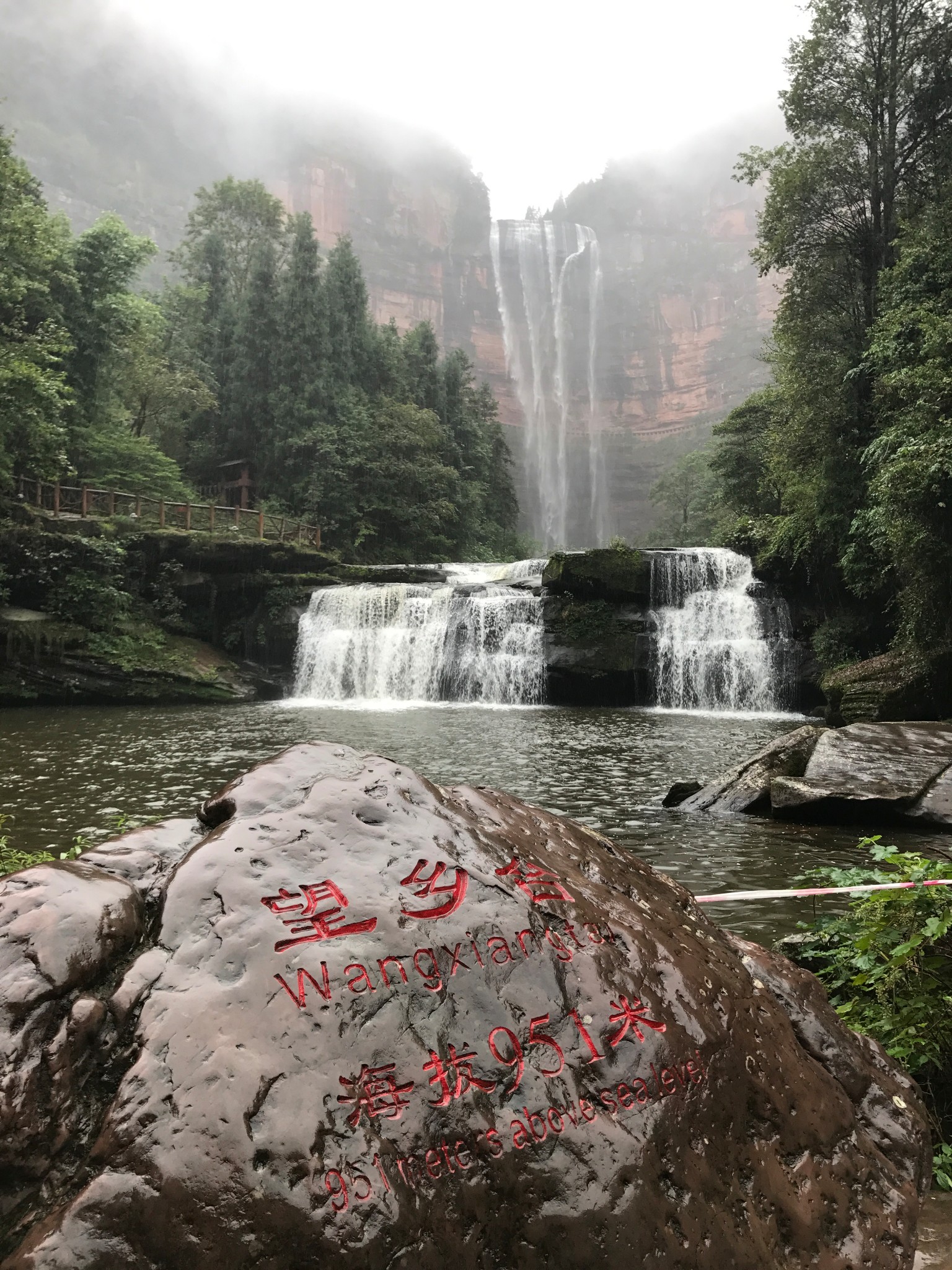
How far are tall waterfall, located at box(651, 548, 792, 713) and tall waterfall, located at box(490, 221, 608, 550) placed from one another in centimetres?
4876

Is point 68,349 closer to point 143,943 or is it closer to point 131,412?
point 131,412

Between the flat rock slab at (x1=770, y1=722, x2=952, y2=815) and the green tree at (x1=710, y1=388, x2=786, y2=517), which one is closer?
the flat rock slab at (x1=770, y1=722, x2=952, y2=815)

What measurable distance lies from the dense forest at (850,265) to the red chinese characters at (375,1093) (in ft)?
46.8

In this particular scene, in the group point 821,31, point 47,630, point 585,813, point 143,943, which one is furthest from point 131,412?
point 143,943

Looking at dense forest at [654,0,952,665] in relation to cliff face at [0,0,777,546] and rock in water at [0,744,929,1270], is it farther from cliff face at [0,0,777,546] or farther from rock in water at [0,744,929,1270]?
cliff face at [0,0,777,546]

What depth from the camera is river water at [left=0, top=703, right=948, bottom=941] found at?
595 centimetres

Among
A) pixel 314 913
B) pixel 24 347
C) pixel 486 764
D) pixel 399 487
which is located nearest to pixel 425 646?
pixel 486 764

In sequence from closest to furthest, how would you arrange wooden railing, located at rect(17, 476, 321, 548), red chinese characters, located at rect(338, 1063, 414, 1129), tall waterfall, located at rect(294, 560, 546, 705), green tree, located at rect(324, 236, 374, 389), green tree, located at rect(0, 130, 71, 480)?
1. red chinese characters, located at rect(338, 1063, 414, 1129)
2. green tree, located at rect(0, 130, 71, 480)
3. tall waterfall, located at rect(294, 560, 546, 705)
4. wooden railing, located at rect(17, 476, 321, 548)
5. green tree, located at rect(324, 236, 374, 389)

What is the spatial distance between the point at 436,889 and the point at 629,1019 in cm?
54

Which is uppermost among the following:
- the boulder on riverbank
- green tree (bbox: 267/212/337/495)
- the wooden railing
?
green tree (bbox: 267/212/337/495)

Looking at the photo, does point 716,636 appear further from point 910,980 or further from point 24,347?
point 24,347

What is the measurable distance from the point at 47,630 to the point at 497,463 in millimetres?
29290

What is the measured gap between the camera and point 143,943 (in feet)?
5.71

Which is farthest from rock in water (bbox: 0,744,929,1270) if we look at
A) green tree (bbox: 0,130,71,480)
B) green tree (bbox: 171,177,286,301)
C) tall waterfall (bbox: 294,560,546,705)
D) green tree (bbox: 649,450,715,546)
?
green tree (bbox: 171,177,286,301)
